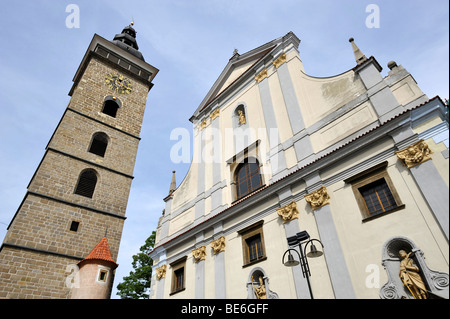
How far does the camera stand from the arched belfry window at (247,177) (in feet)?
43.6

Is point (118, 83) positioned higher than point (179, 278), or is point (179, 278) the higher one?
point (118, 83)

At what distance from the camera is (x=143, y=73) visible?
96.1 feet

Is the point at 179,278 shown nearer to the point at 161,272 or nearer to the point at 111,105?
the point at 161,272

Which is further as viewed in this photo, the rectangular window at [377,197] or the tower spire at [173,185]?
the tower spire at [173,185]

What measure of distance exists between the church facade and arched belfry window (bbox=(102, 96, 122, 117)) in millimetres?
11454

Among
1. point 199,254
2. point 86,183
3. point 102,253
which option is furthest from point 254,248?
point 86,183

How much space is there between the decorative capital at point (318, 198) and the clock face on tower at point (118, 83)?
21.0 m

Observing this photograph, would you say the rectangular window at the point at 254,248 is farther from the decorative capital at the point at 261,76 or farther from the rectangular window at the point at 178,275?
the decorative capital at the point at 261,76

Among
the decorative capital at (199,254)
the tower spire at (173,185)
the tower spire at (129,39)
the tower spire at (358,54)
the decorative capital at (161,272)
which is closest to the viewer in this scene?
the tower spire at (358,54)

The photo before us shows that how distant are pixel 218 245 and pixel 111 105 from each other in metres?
17.7

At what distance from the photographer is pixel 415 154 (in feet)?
26.9

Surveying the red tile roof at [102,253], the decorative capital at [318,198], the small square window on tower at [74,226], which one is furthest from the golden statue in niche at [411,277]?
the small square window on tower at [74,226]
